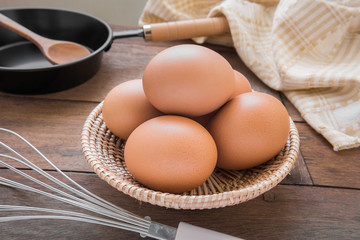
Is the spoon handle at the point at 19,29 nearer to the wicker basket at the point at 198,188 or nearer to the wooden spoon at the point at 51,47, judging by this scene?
the wooden spoon at the point at 51,47

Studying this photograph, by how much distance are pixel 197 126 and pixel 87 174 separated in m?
0.18

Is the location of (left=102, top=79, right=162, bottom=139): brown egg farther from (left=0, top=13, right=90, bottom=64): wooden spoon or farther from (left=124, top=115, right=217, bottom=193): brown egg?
(left=0, top=13, right=90, bottom=64): wooden spoon

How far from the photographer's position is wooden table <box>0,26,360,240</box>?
1.24 ft

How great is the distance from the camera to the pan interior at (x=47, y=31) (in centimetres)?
70

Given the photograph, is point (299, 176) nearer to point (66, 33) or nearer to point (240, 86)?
point (240, 86)

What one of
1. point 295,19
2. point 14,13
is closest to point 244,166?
point 295,19

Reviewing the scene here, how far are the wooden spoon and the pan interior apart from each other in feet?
0.14

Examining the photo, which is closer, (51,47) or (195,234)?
(195,234)

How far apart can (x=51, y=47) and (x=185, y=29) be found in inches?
11.3

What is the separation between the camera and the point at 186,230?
0.33 metres

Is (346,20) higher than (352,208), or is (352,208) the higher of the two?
(346,20)

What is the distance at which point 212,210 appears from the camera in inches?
16.0

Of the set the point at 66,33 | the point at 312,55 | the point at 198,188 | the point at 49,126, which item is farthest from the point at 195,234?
the point at 66,33

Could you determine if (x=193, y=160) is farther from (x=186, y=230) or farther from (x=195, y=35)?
(x=195, y=35)
